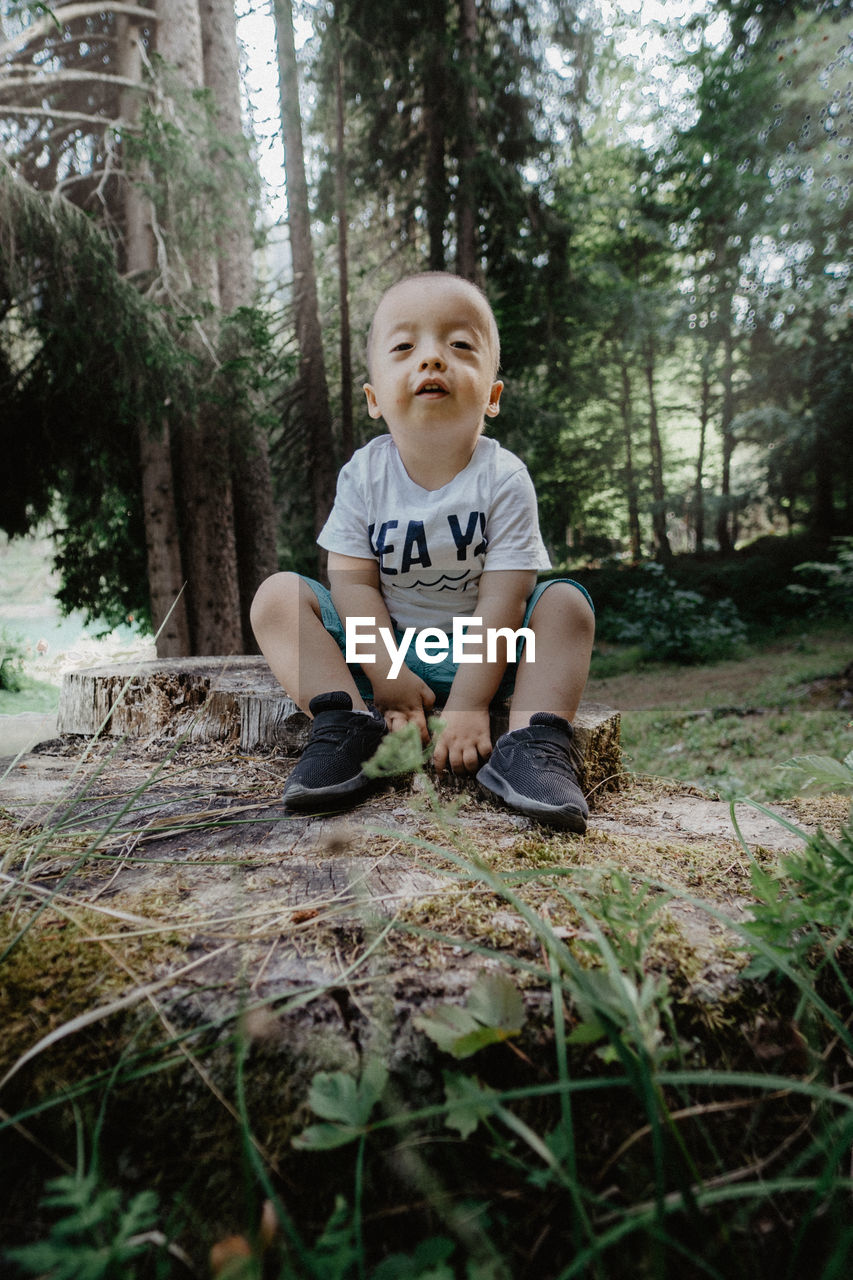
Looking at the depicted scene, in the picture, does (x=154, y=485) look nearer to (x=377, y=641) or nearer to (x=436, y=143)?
(x=377, y=641)

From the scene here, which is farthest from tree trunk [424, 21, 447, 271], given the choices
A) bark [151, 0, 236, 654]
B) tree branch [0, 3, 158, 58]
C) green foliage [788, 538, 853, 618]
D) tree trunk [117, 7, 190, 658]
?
green foliage [788, 538, 853, 618]

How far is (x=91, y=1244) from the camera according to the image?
514 millimetres

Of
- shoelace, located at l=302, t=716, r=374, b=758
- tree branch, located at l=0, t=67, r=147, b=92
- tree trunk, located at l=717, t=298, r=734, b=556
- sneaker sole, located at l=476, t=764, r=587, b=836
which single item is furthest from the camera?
tree trunk, located at l=717, t=298, r=734, b=556

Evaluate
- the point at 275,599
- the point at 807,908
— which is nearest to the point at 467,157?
the point at 275,599

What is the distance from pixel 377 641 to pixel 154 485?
3744 millimetres

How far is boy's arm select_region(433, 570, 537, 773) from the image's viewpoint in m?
1.67

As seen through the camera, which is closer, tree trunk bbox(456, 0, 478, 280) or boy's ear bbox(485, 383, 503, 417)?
boy's ear bbox(485, 383, 503, 417)

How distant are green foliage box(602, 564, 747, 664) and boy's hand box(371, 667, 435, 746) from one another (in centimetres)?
845

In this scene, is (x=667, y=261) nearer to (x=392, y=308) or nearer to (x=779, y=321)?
(x=779, y=321)

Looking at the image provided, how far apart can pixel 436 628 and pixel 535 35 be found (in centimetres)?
949

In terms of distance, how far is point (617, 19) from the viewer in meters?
8.47

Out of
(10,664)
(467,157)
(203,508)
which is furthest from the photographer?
(467,157)

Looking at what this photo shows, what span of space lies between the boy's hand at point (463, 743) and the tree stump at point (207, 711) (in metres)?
0.18

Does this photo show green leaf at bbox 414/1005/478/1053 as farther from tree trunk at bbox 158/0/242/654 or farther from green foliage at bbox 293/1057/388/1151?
tree trunk at bbox 158/0/242/654
